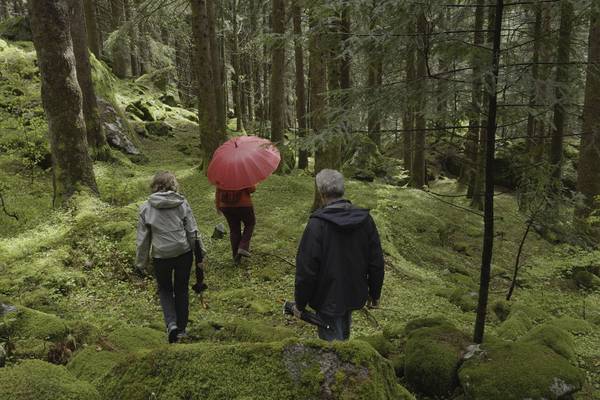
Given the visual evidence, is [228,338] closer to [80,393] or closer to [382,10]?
[80,393]

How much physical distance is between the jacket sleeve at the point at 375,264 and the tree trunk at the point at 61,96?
22.4 feet

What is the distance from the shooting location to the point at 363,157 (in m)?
4.39

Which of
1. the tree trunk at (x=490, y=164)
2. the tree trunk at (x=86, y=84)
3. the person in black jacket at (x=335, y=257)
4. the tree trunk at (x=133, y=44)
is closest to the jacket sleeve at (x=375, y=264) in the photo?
the person in black jacket at (x=335, y=257)

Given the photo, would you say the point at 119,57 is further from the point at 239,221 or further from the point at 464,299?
the point at 464,299

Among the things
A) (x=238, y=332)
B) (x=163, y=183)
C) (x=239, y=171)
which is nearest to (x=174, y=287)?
(x=238, y=332)

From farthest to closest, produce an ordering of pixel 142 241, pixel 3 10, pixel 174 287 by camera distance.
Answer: pixel 3 10, pixel 174 287, pixel 142 241

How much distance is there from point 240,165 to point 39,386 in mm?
4433

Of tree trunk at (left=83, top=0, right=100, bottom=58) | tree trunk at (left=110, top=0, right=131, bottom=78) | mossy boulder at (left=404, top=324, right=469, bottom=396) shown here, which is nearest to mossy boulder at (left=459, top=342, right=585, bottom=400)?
mossy boulder at (left=404, top=324, right=469, bottom=396)

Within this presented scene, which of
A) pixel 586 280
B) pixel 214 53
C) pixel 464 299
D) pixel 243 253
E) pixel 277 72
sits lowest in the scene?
pixel 586 280

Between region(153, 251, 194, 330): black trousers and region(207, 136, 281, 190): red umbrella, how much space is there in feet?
6.38

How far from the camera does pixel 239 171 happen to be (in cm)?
664

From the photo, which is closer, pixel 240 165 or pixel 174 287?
pixel 174 287

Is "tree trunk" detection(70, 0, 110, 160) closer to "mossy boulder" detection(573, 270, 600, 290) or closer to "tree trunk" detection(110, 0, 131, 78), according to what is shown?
"tree trunk" detection(110, 0, 131, 78)

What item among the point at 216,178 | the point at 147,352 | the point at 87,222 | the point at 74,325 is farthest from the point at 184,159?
the point at 147,352
